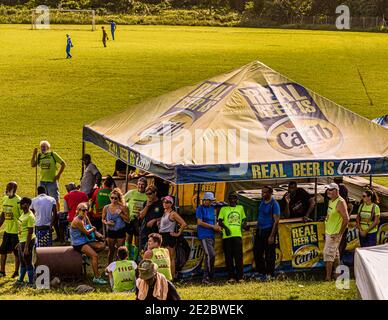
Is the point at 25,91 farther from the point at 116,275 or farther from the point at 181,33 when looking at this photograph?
the point at 181,33

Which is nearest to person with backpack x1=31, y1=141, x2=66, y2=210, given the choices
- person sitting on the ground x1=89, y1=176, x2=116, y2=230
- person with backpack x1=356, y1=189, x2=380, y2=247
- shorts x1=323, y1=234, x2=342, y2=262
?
person sitting on the ground x1=89, y1=176, x2=116, y2=230

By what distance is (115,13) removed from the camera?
107812 millimetres

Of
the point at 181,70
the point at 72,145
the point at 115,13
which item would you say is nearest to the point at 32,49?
the point at 181,70

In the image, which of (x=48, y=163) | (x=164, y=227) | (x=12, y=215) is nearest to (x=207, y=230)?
(x=164, y=227)

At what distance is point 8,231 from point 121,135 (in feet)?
10.8

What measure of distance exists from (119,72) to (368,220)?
33356 millimetres

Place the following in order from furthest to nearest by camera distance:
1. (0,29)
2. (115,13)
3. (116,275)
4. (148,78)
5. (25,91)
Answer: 1. (115,13)
2. (0,29)
3. (148,78)
4. (25,91)
5. (116,275)

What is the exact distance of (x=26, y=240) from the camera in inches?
616

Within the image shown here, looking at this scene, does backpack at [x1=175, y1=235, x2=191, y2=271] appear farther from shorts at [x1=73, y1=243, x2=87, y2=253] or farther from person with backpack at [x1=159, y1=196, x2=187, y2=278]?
shorts at [x1=73, y1=243, x2=87, y2=253]

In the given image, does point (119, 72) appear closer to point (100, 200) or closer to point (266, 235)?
point (100, 200)

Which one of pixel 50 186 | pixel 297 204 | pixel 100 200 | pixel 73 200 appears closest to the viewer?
pixel 297 204

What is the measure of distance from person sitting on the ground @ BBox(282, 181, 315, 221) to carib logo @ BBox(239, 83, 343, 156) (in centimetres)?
106

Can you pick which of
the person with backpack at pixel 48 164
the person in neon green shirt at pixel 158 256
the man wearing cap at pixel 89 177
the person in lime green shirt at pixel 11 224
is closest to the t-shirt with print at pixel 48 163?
the person with backpack at pixel 48 164

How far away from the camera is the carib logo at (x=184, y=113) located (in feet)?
56.3
